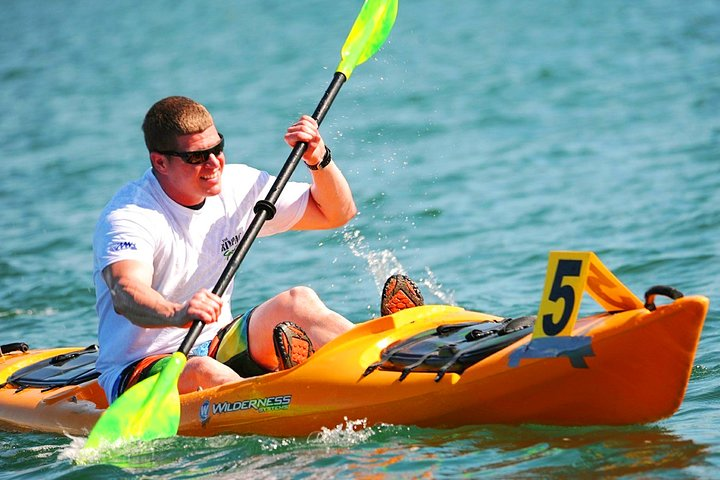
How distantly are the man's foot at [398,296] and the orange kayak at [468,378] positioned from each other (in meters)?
0.12

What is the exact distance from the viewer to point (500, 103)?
1475 centimetres

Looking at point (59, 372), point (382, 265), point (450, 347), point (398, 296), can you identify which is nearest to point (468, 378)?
point (450, 347)

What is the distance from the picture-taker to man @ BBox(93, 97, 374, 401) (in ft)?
14.9

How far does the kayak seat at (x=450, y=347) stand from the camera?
4.31 meters

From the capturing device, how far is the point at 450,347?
442cm

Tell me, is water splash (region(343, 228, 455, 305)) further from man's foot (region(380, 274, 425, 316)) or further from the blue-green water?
man's foot (region(380, 274, 425, 316))

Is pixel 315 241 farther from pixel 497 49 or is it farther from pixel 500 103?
pixel 497 49

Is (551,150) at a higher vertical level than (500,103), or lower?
lower

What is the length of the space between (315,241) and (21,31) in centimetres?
1664

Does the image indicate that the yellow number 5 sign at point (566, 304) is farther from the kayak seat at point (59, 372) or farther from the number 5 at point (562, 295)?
the kayak seat at point (59, 372)

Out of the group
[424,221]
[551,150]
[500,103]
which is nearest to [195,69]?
[500,103]

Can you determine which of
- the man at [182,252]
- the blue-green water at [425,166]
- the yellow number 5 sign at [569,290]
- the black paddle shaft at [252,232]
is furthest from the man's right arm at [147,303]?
the yellow number 5 sign at [569,290]

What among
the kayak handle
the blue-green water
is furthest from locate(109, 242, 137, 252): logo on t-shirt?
the kayak handle

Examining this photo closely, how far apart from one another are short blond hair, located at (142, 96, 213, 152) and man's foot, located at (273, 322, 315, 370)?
2.85 feet
